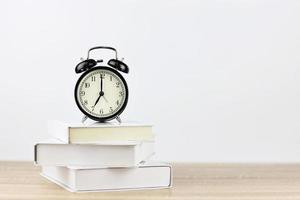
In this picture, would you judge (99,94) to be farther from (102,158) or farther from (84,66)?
(102,158)

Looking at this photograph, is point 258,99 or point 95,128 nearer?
point 95,128

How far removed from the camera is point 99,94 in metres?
1.66

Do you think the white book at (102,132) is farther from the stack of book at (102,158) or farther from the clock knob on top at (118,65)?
the clock knob on top at (118,65)

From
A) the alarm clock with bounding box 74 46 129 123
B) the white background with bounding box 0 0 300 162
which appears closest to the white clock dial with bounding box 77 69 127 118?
the alarm clock with bounding box 74 46 129 123

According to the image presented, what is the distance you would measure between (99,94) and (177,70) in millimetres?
622

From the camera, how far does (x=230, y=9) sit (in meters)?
2.24

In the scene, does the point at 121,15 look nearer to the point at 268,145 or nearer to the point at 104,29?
the point at 104,29

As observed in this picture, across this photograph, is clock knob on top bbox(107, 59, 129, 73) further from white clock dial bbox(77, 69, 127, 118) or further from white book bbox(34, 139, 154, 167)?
white book bbox(34, 139, 154, 167)

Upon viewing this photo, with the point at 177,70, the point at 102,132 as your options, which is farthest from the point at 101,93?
the point at 177,70

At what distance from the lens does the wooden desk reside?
4.88 ft

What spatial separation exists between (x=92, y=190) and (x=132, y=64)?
76 centimetres

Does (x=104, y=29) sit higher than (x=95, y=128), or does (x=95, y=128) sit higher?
(x=104, y=29)

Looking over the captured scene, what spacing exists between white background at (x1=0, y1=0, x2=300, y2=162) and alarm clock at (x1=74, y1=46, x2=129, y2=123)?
0.56 meters

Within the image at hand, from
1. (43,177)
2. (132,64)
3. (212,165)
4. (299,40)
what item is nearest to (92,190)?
(43,177)
